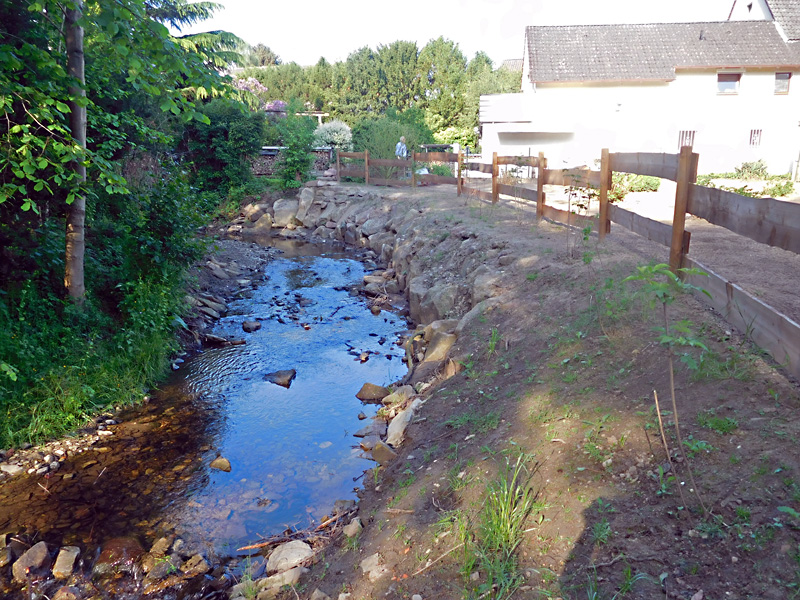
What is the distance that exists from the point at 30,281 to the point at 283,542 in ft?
14.4

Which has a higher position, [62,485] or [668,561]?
[668,561]

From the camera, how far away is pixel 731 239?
8.70 meters

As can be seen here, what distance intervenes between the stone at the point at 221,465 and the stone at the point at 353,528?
189cm

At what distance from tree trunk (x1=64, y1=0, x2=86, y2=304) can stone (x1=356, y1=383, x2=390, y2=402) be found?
3.57 meters

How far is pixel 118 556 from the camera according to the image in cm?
444

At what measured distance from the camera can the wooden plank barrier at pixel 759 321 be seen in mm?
3596

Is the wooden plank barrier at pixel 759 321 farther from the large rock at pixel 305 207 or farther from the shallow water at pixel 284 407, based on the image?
the large rock at pixel 305 207

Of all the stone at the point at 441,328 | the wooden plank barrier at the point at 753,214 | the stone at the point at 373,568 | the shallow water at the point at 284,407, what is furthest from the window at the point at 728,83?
the stone at the point at 373,568

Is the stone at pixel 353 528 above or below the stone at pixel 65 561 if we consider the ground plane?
above

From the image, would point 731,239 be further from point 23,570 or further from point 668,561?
point 23,570

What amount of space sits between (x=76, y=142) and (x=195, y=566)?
4.23m

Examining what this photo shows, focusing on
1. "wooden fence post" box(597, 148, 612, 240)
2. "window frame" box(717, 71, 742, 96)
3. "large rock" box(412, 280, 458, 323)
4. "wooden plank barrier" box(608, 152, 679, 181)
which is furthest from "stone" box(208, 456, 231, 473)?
"window frame" box(717, 71, 742, 96)

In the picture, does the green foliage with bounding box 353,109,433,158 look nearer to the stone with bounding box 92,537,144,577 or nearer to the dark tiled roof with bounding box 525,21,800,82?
the dark tiled roof with bounding box 525,21,800,82

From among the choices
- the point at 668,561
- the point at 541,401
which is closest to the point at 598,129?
the point at 541,401
